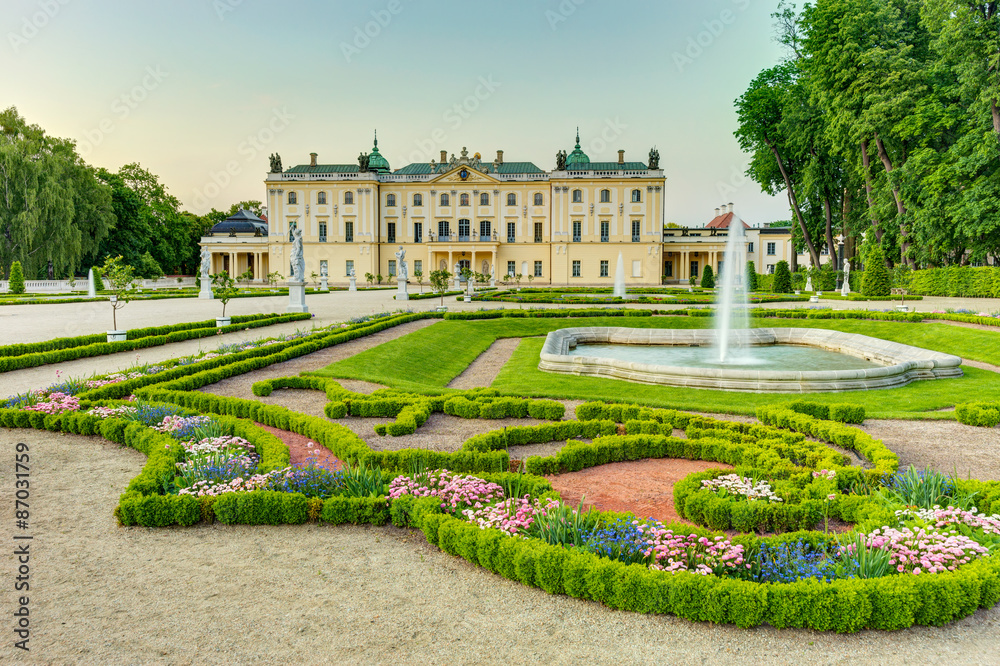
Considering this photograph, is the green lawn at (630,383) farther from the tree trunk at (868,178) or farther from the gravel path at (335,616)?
the tree trunk at (868,178)

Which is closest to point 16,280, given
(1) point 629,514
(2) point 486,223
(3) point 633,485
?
(2) point 486,223

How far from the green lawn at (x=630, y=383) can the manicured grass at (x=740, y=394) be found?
0.04 feet

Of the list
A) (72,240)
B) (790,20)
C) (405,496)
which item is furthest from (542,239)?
(405,496)

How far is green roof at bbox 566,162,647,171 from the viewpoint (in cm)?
5531

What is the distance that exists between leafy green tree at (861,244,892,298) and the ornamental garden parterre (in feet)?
80.9

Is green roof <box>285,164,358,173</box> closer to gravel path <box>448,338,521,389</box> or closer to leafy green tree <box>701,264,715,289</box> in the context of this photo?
leafy green tree <box>701,264,715,289</box>

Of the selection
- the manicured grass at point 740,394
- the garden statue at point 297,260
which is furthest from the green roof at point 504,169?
the manicured grass at point 740,394

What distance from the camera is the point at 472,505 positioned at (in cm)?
453

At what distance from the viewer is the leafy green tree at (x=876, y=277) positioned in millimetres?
28531

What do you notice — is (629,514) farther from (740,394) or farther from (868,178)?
(868,178)

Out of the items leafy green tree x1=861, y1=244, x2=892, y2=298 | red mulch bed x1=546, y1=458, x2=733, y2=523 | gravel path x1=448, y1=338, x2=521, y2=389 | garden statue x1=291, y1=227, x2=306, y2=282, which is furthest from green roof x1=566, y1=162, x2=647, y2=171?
red mulch bed x1=546, y1=458, x2=733, y2=523

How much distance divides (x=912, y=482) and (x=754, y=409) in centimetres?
340

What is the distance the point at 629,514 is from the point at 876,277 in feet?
95.8

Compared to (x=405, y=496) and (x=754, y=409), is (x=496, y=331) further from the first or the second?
(x=405, y=496)
